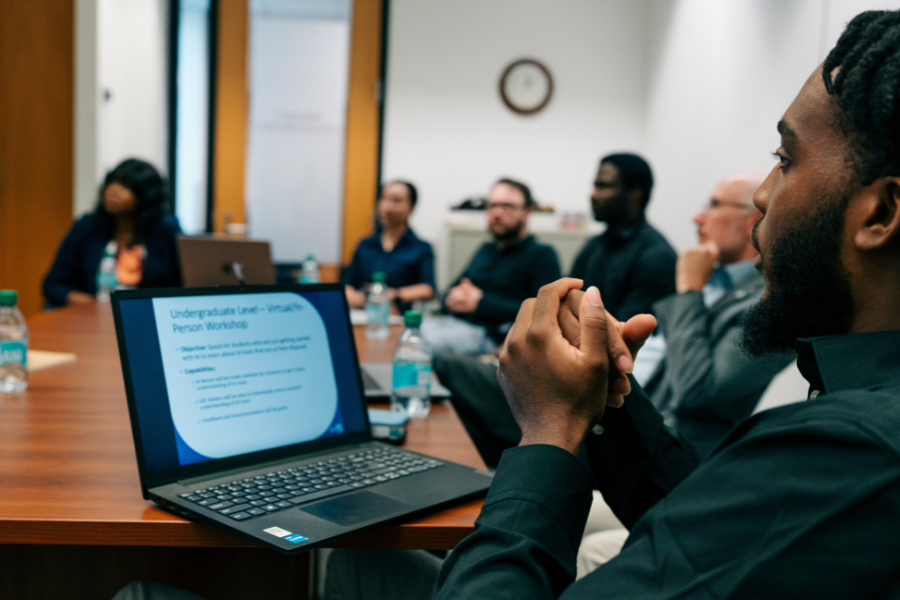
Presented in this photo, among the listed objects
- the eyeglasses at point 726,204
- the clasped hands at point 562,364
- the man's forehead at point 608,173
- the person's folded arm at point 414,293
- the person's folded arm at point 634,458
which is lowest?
the person's folded arm at point 414,293

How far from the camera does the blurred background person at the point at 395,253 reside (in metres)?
3.83

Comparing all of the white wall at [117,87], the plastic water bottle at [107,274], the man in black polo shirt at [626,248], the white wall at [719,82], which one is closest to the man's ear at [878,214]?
the white wall at [719,82]

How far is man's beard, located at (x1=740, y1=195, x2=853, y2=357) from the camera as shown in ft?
2.17

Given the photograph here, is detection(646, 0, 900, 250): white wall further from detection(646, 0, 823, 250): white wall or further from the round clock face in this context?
the round clock face

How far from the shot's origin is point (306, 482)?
0.95 m

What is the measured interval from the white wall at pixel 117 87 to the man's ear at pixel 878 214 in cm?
408

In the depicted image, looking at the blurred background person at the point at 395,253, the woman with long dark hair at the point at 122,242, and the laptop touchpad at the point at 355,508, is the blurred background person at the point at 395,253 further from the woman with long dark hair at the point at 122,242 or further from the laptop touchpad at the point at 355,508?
the laptop touchpad at the point at 355,508

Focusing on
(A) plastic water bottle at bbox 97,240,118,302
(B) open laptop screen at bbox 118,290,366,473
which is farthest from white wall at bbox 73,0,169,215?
(B) open laptop screen at bbox 118,290,366,473

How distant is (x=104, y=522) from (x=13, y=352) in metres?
0.80

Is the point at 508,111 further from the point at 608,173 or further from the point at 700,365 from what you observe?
the point at 700,365

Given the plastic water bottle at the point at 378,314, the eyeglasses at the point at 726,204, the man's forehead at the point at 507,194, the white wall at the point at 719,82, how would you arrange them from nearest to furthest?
the eyeglasses at the point at 726,204, the plastic water bottle at the point at 378,314, the white wall at the point at 719,82, the man's forehead at the point at 507,194

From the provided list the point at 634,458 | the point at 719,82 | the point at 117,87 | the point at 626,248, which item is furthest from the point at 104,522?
the point at 117,87

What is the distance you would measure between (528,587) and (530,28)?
5062 millimetres

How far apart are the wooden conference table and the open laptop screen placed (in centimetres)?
9
